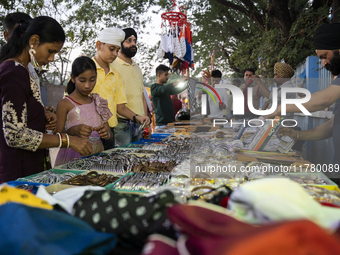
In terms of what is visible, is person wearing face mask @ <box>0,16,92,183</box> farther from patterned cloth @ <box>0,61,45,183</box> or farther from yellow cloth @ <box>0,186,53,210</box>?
yellow cloth @ <box>0,186,53,210</box>

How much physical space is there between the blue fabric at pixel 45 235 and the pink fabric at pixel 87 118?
1.84m

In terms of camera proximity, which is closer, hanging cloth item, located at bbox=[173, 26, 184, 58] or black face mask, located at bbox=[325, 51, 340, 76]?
black face mask, located at bbox=[325, 51, 340, 76]

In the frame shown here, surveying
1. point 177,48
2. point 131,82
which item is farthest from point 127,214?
point 177,48

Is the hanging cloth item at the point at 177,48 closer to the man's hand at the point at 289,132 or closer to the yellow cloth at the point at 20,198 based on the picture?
the man's hand at the point at 289,132

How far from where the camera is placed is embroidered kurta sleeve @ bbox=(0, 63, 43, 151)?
5.01ft

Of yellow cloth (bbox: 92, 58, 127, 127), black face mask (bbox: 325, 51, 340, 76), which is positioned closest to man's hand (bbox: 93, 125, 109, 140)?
yellow cloth (bbox: 92, 58, 127, 127)

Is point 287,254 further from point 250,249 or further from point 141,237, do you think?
point 141,237

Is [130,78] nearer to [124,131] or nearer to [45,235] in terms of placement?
[124,131]

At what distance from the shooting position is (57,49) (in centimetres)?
181

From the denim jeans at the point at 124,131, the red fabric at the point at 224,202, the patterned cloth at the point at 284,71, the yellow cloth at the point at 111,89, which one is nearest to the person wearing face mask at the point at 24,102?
the yellow cloth at the point at 111,89

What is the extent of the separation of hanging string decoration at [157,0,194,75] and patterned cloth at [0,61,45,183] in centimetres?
400

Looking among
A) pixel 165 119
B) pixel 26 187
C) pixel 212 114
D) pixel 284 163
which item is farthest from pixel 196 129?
pixel 26 187

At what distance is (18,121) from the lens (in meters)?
1.55

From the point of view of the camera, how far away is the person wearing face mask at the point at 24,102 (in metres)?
1.54
